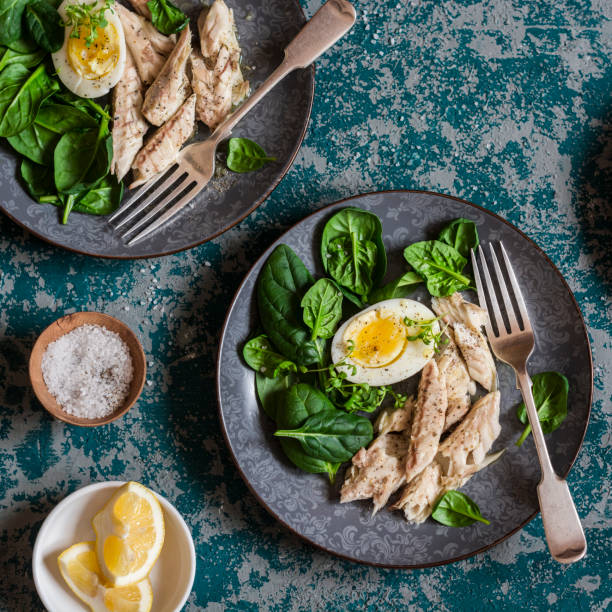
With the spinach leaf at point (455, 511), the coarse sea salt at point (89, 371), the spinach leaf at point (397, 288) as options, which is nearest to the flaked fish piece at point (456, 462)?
the spinach leaf at point (455, 511)

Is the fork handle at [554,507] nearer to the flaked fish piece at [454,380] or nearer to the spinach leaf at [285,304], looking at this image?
the flaked fish piece at [454,380]

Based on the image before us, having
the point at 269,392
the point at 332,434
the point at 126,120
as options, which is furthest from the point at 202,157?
the point at 332,434

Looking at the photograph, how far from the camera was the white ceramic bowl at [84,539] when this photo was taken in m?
1.60

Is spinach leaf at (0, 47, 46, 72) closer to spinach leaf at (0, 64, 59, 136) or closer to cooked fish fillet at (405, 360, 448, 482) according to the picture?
spinach leaf at (0, 64, 59, 136)

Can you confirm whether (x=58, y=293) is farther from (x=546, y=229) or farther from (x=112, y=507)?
(x=546, y=229)

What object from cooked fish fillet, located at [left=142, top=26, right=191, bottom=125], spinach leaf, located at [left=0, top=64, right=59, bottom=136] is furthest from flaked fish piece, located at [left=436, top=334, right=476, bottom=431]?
spinach leaf, located at [left=0, top=64, right=59, bottom=136]

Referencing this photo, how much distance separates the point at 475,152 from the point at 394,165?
26cm

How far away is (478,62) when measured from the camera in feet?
6.02

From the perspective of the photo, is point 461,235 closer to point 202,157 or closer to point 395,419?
point 395,419

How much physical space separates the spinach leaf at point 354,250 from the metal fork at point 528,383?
0.28 m

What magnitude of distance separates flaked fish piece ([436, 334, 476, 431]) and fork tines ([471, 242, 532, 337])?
0.40 ft

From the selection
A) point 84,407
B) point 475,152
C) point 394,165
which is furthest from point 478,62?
point 84,407

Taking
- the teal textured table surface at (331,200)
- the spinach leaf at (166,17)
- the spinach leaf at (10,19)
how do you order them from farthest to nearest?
the teal textured table surface at (331,200) → the spinach leaf at (166,17) → the spinach leaf at (10,19)

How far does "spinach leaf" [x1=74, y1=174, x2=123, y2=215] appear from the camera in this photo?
1646 mm
